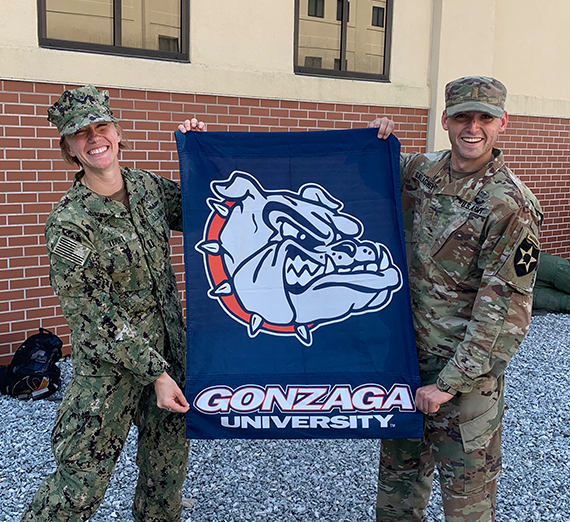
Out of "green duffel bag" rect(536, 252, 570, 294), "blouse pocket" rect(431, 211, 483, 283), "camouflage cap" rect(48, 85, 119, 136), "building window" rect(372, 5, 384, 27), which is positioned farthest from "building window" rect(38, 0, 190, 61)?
"green duffel bag" rect(536, 252, 570, 294)

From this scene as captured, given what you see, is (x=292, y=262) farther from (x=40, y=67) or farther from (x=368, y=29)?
(x=368, y=29)

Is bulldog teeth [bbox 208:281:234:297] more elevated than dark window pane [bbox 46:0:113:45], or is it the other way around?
dark window pane [bbox 46:0:113:45]

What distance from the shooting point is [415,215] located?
2549mm

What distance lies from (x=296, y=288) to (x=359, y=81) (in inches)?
164

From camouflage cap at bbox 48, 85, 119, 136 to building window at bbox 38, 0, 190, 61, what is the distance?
2734mm

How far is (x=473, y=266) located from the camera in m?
2.28

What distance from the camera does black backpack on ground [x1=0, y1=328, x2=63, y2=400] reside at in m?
4.39

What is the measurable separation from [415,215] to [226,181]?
0.87 m

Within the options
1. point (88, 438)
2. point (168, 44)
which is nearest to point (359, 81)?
point (168, 44)

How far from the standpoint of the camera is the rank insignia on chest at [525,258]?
213 cm

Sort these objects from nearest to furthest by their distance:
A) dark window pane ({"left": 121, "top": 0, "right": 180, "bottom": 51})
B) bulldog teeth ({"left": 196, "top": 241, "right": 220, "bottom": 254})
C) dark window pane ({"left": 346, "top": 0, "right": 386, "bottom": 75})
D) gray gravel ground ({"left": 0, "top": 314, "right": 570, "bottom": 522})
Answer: bulldog teeth ({"left": 196, "top": 241, "right": 220, "bottom": 254}), gray gravel ground ({"left": 0, "top": 314, "right": 570, "bottom": 522}), dark window pane ({"left": 121, "top": 0, "right": 180, "bottom": 51}), dark window pane ({"left": 346, "top": 0, "right": 386, "bottom": 75})

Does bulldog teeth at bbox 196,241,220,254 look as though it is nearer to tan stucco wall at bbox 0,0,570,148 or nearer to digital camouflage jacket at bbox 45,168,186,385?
digital camouflage jacket at bbox 45,168,186,385

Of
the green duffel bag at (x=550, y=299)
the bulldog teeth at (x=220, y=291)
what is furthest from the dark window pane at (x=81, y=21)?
the green duffel bag at (x=550, y=299)

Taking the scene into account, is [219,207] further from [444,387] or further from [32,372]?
[32,372]
